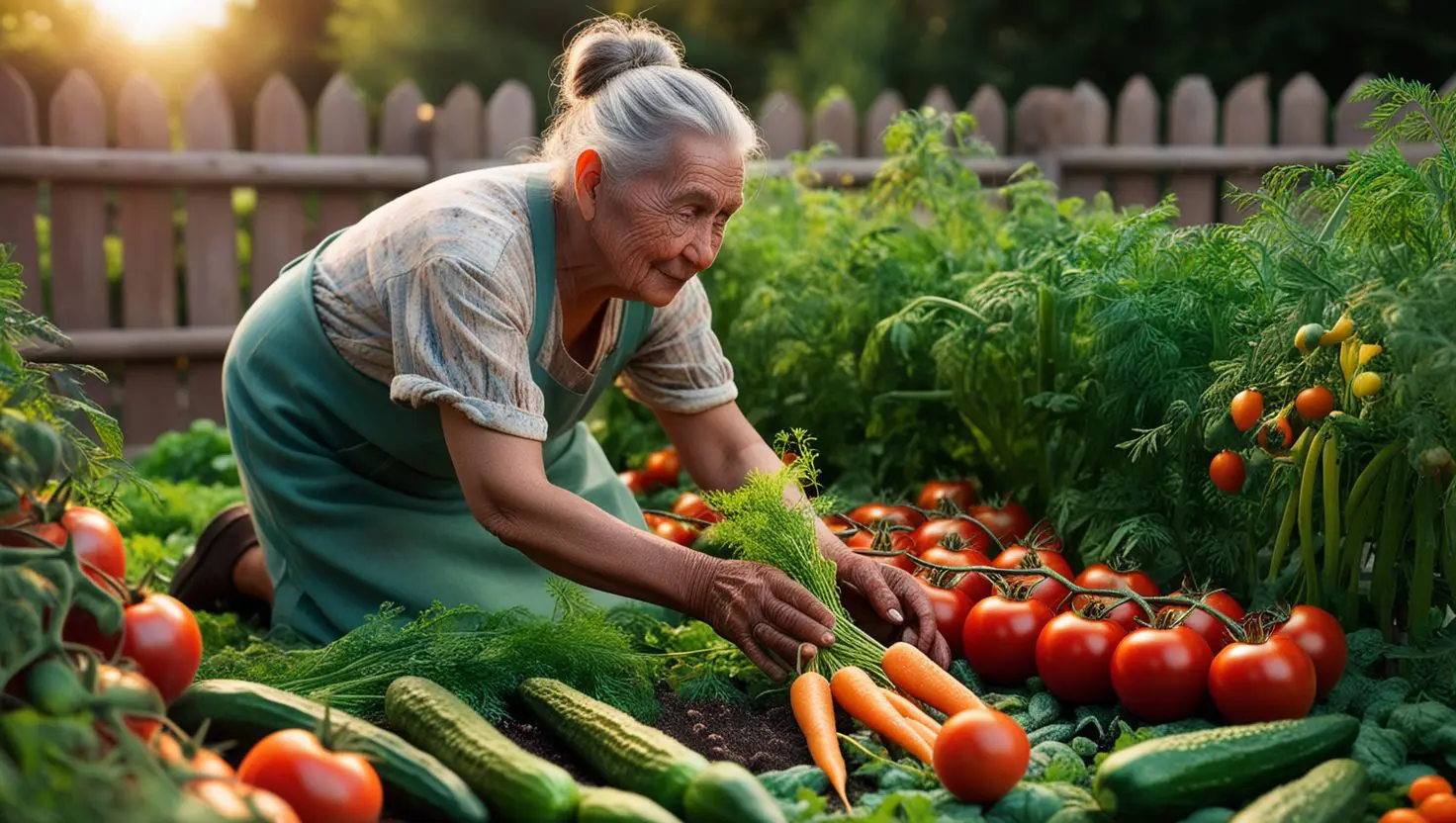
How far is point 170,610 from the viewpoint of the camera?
215 cm

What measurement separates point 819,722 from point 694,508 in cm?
171

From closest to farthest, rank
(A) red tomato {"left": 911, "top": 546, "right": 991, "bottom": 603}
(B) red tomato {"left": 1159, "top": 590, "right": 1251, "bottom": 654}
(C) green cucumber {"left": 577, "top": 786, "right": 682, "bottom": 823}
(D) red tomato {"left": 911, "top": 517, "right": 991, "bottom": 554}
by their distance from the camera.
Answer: (C) green cucumber {"left": 577, "top": 786, "right": 682, "bottom": 823} → (B) red tomato {"left": 1159, "top": 590, "right": 1251, "bottom": 654} → (A) red tomato {"left": 911, "top": 546, "right": 991, "bottom": 603} → (D) red tomato {"left": 911, "top": 517, "right": 991, "bottom": 554}

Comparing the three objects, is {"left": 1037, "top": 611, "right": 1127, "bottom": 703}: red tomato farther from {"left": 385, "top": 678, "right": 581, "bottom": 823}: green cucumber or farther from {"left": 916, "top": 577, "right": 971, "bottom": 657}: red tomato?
{"left": 385, "top": 678, "right": 581, "bottom": 823}: green cucumber

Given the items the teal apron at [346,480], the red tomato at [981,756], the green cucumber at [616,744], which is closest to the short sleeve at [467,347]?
the teal apron at [346,480]

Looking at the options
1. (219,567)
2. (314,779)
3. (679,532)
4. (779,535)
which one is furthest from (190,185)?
(314,779)

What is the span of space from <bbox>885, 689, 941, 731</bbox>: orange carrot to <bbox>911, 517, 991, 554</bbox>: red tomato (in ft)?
2.80

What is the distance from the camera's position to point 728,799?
6.92 ft

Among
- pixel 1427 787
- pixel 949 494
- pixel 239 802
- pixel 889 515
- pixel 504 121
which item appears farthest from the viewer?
pixel 504 121

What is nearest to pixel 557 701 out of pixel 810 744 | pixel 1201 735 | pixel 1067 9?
pixel 810 744

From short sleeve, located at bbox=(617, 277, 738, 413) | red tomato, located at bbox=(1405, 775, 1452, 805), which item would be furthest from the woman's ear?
red tomato, located at bbox=(1405, 775, 1452, 805)

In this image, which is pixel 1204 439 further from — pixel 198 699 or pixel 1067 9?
pixel 1067 9

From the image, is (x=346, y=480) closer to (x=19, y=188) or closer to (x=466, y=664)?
(x=466, y=664)

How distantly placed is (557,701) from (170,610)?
0.77 metres

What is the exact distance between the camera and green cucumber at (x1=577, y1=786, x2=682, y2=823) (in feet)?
6.77
